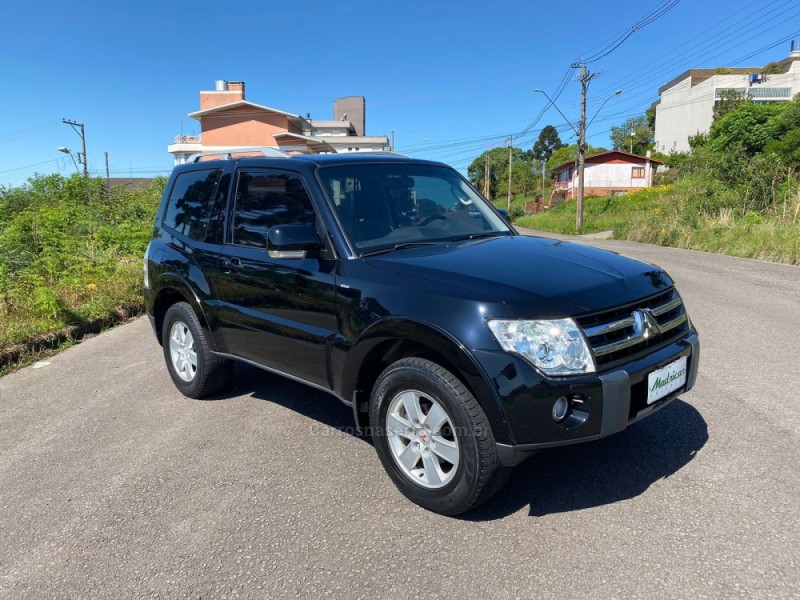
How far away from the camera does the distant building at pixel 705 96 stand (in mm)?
66812

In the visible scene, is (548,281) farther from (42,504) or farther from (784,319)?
(784,319)

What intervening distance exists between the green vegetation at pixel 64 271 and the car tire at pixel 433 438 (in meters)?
5.33

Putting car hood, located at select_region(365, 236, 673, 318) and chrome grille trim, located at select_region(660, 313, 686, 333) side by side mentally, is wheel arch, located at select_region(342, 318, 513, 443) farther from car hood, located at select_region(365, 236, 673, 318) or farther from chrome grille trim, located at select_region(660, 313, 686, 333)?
chrome grille trim, located at select_region(660, 313, 686, 333)

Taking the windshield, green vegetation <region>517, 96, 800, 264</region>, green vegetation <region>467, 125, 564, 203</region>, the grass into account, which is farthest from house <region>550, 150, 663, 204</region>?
the windshield

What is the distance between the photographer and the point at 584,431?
2699mm

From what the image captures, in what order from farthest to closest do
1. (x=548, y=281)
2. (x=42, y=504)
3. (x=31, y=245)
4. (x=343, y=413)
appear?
1. (x=31, y=245)
2. (x=343, y=413)
3. (x=42, y=504)
4. (x=548, y=281)

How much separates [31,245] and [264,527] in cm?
1071

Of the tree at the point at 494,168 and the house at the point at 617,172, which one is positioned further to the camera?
the tree at the point at 494,168

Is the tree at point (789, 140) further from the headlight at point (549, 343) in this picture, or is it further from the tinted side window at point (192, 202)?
the headlight at point (549, 343)

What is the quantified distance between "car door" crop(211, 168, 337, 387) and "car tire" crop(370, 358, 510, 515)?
23.5 inches

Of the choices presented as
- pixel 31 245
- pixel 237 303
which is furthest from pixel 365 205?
pixel 31 245

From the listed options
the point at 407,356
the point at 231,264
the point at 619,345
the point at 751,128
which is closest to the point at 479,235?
the point at 407,356

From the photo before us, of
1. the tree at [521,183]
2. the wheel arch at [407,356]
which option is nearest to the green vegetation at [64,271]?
the wheel arch at [407,356]

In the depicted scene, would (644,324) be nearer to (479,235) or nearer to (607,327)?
(607,327)
